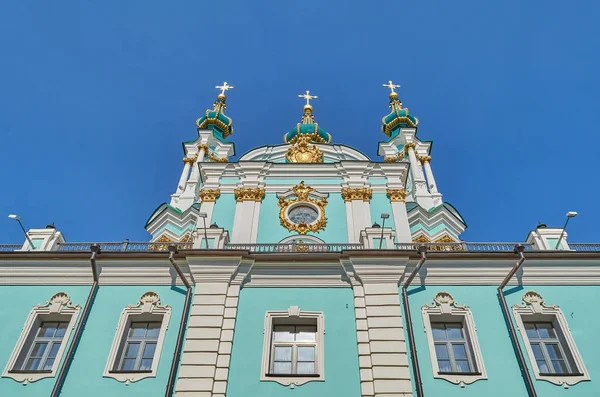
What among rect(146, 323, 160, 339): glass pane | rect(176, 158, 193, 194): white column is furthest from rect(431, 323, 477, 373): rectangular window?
rect(176, 158, 193, 194): white column

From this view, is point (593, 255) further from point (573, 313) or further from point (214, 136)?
point (214, 136)

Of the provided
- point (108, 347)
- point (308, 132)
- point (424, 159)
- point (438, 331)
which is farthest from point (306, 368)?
point (424, 159)

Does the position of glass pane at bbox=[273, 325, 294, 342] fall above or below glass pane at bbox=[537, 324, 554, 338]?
below

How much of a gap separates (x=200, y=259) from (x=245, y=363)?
12.0 feet

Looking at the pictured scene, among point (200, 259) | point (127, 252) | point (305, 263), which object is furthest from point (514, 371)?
point (127, 252)

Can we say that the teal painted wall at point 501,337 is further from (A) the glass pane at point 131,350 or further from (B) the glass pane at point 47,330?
(B) the glass pane at point 47,330

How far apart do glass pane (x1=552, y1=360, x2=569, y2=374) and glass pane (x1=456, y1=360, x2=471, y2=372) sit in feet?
7.84

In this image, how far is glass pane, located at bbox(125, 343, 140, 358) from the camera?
15.4 metres

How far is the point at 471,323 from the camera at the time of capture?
1567 centimetres

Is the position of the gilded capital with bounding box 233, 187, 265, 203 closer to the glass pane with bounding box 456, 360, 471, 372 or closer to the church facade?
the church facade

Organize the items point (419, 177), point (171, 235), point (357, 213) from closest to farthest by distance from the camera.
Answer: point (357, 213)
point (171, 235)
point (419, 177)

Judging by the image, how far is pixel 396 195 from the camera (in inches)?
844

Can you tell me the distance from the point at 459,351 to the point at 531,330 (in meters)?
2.38

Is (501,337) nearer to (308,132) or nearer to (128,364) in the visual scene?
(128,364)
